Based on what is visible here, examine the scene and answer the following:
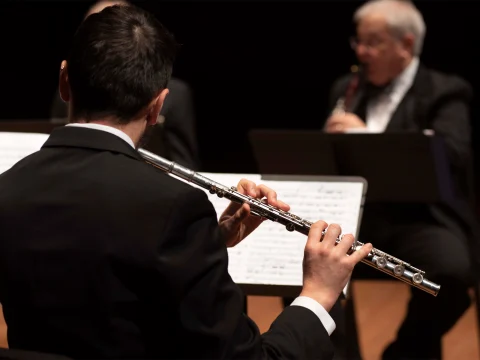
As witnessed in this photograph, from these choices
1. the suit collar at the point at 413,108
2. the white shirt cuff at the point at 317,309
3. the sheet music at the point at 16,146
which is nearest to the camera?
the white shirt cuff at the point at 317,309

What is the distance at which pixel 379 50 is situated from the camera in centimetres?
297

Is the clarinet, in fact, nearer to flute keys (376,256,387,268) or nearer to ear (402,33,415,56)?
ear (402,33,415,56)

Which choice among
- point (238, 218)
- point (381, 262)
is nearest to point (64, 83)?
point (238, 218)

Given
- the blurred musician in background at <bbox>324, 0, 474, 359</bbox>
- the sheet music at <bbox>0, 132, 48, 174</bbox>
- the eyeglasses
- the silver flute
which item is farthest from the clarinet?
the silver flute

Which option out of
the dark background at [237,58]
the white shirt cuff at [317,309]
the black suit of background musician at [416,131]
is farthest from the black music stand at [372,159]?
the dark background at [237,58]

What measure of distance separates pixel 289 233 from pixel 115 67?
839 millimetres

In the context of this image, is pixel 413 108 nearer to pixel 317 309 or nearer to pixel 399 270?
pixel 399 270

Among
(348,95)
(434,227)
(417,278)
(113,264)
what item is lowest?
(434,227)

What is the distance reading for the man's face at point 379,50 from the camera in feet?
9.73

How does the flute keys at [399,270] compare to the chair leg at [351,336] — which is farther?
→ the chair leg at [351,336]

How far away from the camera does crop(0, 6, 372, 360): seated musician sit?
1142mm

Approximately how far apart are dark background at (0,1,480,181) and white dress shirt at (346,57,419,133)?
140 centimetres

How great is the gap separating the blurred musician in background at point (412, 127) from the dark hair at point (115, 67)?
1.52m

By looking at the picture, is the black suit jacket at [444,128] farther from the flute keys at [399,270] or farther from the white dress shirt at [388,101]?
the flute keys at [399,270]
